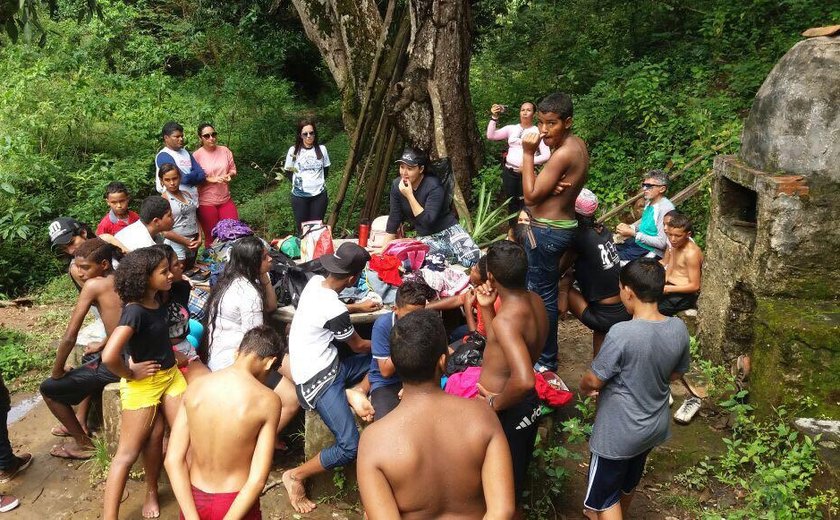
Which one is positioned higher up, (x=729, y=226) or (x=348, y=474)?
(x=729, y=226)

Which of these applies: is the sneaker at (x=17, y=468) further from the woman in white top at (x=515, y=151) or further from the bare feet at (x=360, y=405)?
the woman in white top at (x=515, y=151)

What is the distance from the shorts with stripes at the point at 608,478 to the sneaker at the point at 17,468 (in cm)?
385

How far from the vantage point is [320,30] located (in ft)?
34.6

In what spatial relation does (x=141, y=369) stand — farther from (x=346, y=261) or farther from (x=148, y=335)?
(x=346, y=261)

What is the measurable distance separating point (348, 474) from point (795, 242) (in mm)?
3386

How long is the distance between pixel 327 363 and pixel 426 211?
1955 mm

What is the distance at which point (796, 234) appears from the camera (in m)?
4.65

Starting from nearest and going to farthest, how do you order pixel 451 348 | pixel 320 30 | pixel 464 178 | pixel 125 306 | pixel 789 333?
pixel 125 306
pixel 789 333
pixel 451 348
pixel 464 178
pixel 320 30

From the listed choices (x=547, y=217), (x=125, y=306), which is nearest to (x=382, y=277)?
(x=547, y=217)

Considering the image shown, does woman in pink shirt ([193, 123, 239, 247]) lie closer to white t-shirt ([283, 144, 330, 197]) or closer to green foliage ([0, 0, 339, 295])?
white t-shirt ([283, 144, 330, 197])

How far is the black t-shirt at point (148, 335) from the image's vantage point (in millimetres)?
3906

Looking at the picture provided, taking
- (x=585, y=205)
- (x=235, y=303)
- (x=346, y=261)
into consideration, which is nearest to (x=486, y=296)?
(x=346, y=261)

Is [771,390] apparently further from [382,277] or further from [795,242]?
[382,277]

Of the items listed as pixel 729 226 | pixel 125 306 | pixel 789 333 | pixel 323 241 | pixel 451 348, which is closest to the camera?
pixel 125 306
